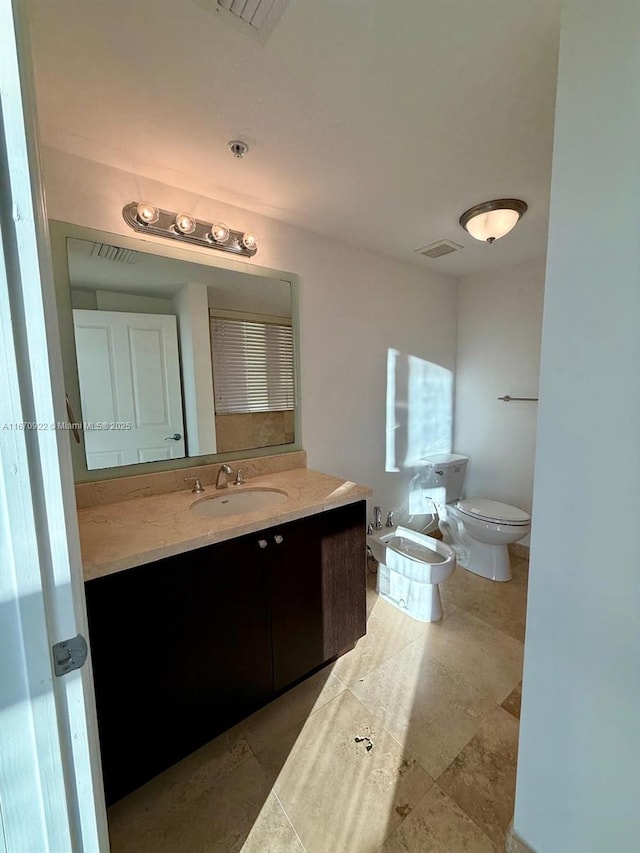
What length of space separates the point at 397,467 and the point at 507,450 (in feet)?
3.10

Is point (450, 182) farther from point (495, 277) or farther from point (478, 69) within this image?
point (495, 277)

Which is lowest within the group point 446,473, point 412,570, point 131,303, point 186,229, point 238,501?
point 412,570

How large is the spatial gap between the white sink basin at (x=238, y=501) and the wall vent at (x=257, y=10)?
154 cm

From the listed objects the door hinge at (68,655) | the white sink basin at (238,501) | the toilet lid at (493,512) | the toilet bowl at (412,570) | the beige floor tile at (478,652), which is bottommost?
the beige floor tile at (478,652)

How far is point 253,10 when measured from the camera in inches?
33.9

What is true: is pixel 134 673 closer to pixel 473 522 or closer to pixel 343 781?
pixel 343 781

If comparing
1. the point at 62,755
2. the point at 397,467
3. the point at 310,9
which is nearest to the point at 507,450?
the point at 397,467

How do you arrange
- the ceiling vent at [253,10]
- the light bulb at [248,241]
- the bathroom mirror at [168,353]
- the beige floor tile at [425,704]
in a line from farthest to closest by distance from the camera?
the light bulb at [248,241] < the bathroom mirror at [168,353] < the beige floor tile at [425,704] < the ceiling vent at [253,10]

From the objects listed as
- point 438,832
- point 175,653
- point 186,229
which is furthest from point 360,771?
point 186,229

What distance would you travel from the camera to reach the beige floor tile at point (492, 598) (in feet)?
6.43

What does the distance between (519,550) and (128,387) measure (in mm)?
3048

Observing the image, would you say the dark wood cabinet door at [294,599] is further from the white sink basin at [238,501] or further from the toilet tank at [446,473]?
the toilet tank at [446,473]

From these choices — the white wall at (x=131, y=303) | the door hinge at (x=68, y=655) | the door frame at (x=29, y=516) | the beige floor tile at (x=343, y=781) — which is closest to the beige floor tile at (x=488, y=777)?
the beige floor tile at (x=343, y=781)

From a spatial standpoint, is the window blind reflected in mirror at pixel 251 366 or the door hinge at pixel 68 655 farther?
the window blind reflected in mirror at pixel 251 366
